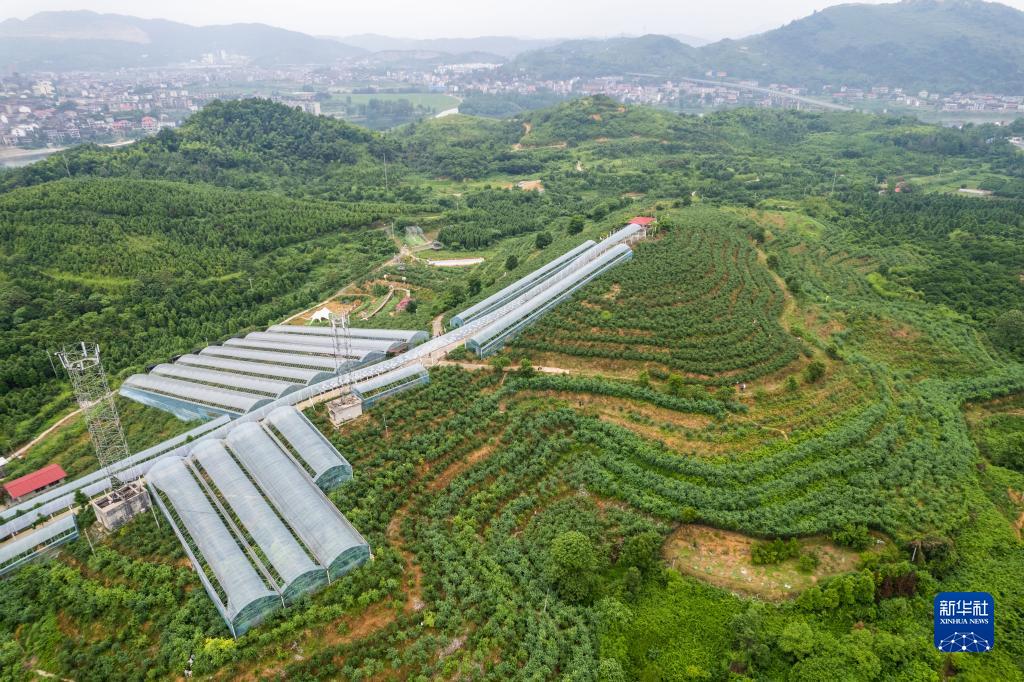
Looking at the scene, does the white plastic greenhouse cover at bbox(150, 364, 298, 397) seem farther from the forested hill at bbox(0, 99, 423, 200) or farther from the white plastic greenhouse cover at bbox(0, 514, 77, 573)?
the forested hill at bbox(0, 99, 423, 200)

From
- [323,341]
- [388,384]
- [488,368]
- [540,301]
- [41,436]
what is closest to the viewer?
[388,384]

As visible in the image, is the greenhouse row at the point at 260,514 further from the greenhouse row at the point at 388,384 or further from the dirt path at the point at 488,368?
the dirt path at the point at 488,368

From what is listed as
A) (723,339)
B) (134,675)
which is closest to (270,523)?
(134,675)

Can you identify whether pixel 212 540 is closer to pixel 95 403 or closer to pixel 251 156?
pixel 95 403

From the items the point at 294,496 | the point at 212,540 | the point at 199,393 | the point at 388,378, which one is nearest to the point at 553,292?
the point at 388,378

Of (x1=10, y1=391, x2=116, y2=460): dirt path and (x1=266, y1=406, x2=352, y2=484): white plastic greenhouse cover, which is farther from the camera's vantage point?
(x1=10, y1=391, x2=116, y2=460): dirt path

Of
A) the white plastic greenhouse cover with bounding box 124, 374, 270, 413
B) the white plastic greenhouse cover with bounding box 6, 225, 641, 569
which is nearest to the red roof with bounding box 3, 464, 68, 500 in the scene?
the white plastic greenhouse cover with bounding box 6, 225, 641, 569
